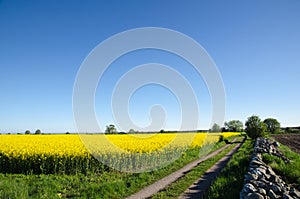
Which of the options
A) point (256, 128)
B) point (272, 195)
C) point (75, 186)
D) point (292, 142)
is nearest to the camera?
point (272, 195)

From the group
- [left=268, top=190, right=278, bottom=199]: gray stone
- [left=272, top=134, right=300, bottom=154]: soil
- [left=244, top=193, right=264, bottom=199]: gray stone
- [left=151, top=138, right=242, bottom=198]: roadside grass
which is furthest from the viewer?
[left=272, top=134, right=300, bottom=154]: soil

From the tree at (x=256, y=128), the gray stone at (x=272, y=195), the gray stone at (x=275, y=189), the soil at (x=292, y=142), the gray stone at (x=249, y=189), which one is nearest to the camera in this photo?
the gray stone at (x=249, y=189)

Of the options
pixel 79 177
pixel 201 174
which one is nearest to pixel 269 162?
pixel 201 174

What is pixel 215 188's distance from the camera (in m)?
8.13

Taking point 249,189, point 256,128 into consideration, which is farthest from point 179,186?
point 256,128

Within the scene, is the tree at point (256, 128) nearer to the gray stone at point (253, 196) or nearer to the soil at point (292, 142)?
the soil at point (292, 142)

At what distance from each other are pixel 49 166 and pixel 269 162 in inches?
424

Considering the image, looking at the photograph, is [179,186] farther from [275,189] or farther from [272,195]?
[272,195]

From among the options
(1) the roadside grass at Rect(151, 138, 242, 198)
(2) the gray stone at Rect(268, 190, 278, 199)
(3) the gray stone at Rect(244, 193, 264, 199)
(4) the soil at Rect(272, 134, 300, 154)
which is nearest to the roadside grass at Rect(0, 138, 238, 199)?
(1) the roadside grass at Rect(151, 138, 242, 198)

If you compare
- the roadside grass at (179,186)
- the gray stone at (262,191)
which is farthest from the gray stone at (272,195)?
the roadside grass at (179,186)

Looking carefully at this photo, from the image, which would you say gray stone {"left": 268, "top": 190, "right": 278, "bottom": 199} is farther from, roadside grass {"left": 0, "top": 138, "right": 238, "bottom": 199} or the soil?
the soil

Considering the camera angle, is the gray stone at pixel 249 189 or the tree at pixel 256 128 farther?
the tree at pixel 256 128

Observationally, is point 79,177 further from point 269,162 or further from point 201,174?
point 269,162

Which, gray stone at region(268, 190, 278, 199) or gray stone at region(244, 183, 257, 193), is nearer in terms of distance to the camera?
gray stone at region(244, 183, 257, 193)
